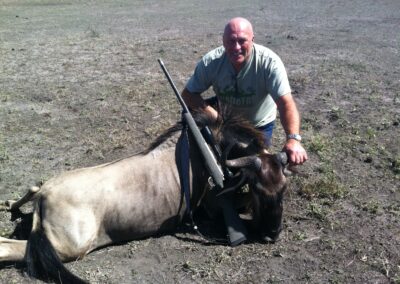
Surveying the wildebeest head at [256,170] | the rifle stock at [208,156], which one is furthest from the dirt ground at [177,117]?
the rifle stock at [208,156]

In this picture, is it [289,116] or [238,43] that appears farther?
[238,43]

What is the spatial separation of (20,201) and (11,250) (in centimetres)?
65

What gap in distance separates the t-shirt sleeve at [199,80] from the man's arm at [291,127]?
0.83 metres

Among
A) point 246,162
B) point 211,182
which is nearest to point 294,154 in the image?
point 246,162

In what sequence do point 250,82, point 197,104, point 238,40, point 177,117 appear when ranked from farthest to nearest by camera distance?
point 177,117, point 197,104, point 250,82, point 238,40

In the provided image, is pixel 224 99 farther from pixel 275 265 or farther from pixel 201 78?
pixel 275 265

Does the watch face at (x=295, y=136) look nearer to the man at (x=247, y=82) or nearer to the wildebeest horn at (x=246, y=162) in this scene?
the man at (x=247, y=82)

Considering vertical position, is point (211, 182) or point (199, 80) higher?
point (199, 80)

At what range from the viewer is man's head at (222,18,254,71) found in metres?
4.26

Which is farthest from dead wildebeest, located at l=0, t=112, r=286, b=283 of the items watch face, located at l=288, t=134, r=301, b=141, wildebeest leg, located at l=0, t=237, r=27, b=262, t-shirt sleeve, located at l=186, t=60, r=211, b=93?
t-shirt sleeve, located at l=186, t=60, r=211, b=93

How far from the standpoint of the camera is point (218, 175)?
377cm

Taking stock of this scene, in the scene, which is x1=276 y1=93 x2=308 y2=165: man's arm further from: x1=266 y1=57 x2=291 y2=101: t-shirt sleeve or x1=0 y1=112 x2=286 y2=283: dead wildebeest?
x1=0 y1=112 x2=286 y2=283: dead wildebeest

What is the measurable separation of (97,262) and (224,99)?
79.4 inches

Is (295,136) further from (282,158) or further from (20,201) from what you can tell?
(20,201)
